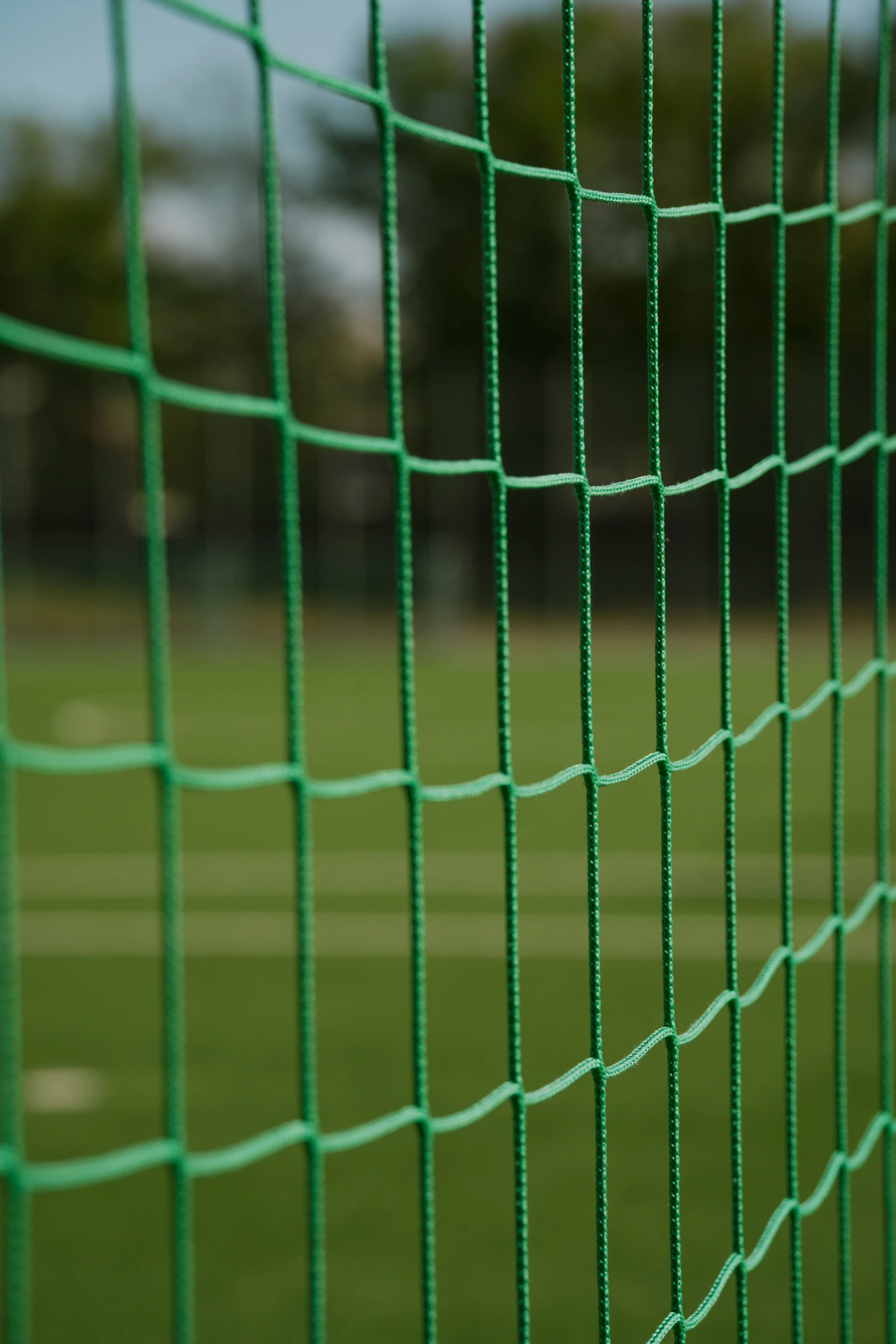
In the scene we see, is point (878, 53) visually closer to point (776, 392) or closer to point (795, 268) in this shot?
point (776, 392)

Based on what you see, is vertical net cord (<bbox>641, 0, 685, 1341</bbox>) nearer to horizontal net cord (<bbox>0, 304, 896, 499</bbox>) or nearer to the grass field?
horizontal net cord (<bbox>0, 304, 896, 499</bbox>)

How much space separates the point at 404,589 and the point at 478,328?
20.2 m

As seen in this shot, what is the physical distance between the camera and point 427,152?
73.2 feet

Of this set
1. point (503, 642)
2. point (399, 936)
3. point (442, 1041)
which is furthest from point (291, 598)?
point (399, 936)

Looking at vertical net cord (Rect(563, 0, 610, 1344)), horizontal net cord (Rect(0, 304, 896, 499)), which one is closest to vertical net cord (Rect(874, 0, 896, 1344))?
horizontal net cord (Rect(0, 304, 896, 499))

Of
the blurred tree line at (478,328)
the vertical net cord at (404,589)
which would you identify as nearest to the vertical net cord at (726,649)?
the vertical net cord at (404,589)

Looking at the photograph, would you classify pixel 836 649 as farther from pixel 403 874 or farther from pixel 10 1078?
pixel 403 874

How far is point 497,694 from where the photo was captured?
1.61 metres

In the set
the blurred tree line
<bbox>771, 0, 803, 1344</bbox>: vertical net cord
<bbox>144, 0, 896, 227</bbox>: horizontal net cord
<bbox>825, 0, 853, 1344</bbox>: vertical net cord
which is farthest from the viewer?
the blurred tree line

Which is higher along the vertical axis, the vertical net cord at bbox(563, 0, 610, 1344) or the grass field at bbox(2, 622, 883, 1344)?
the vertical net cord at bbox(563, 0, 610, 1344)

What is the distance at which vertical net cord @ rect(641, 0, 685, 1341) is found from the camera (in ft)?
5.67

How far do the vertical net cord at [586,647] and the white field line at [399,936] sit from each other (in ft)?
10.8

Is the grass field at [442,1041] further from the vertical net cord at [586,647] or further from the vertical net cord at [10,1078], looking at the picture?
the vertical net cord at [10,1078]

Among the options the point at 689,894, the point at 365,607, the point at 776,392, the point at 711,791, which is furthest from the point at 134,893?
the point at 365,607
